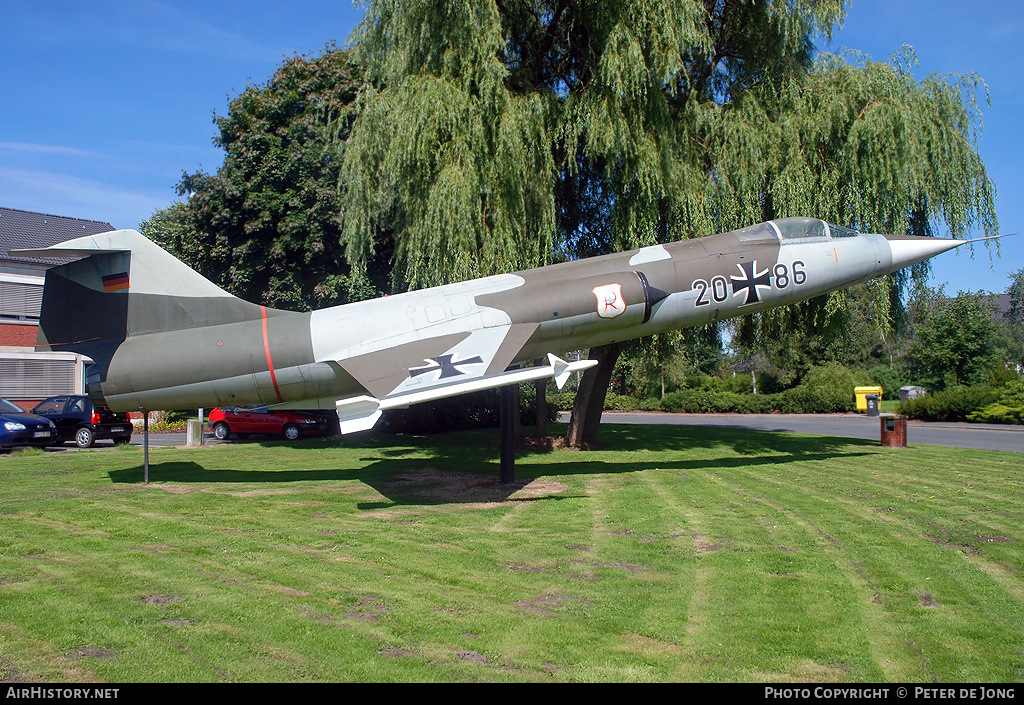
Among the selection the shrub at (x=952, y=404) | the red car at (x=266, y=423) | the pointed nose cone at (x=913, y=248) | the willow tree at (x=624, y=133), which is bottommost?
the red car at (x=266, y=423)

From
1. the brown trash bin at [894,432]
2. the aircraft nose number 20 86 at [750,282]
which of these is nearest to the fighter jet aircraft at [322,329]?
the aircraft nose number 20 86 at [750,282]

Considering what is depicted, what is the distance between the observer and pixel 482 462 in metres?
15.7

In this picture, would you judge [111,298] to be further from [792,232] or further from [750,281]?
[792,232]

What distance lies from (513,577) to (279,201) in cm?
1970

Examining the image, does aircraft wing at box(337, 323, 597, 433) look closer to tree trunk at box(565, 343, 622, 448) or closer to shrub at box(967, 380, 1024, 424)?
tree trunk at box(565, 343, 622, 448)

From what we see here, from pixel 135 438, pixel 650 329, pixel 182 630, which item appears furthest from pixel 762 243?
pixel 135 438

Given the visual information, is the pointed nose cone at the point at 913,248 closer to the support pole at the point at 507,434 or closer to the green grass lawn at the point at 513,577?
the green grass lawn at the point at 513,577

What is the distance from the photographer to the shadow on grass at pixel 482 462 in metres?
12.4

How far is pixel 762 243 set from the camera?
522 inches

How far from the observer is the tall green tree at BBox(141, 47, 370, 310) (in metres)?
22.9

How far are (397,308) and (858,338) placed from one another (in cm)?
4766

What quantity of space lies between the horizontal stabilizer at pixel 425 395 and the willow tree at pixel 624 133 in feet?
16.3

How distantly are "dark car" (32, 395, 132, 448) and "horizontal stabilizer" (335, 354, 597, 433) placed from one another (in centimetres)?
1595
